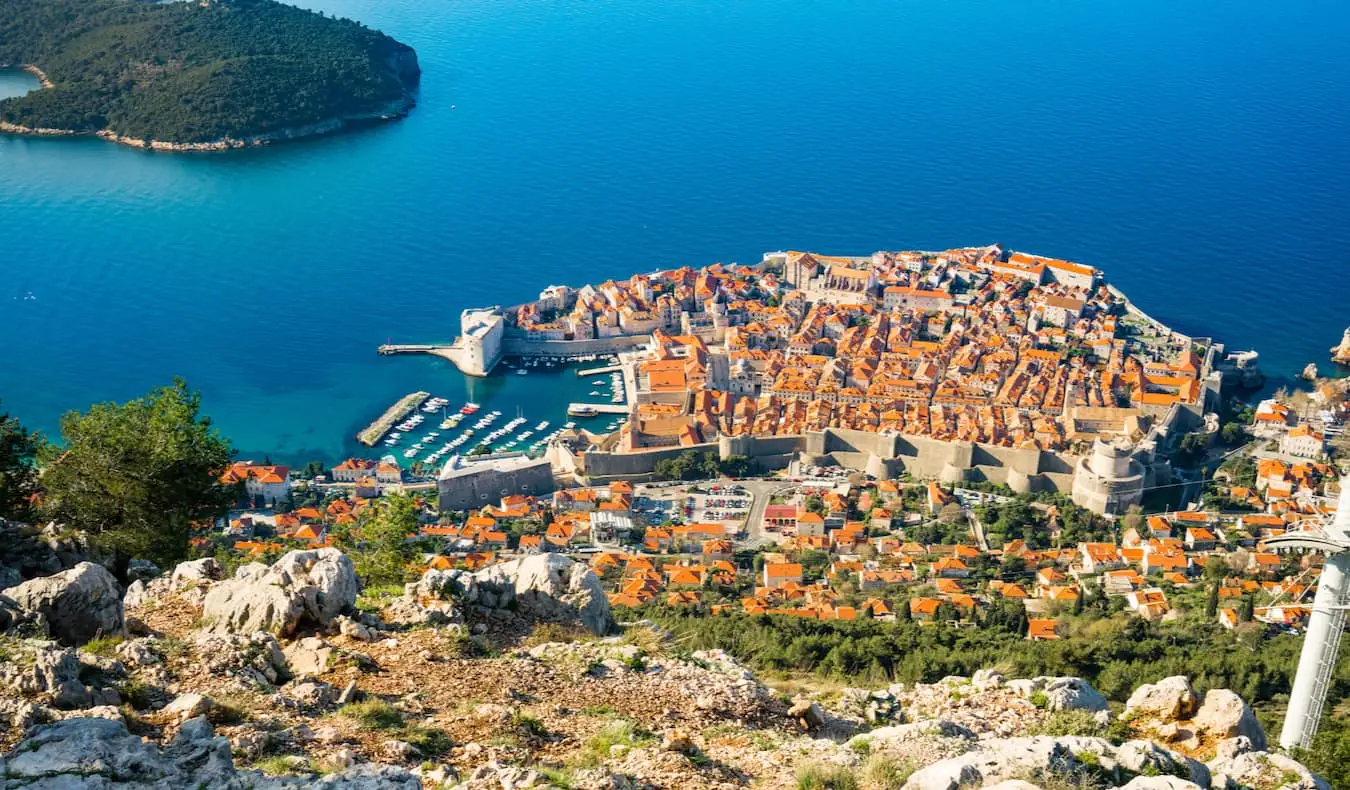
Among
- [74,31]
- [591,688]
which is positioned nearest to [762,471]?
[591,688]

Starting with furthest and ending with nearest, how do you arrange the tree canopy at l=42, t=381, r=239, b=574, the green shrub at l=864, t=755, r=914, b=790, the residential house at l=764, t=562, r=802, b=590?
the residential house at l=764, t=562, r=802, b=590, the tree canopy at l=42, t=381, r=239, b=574, the green shrub at l=864, t=755, r=914, b=790

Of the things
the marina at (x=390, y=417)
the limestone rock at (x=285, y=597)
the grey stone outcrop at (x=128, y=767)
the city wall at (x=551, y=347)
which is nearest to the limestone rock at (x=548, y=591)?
the limestone rock at (x=285, y=597)

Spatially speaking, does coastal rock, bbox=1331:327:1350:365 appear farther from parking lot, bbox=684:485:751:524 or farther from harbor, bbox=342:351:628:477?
harbor, bbox=342:351:628:477

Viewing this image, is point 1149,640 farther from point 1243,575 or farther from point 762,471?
point 762,471

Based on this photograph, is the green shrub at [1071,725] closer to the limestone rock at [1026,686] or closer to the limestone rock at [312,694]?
the limestone rock at [1026,686]

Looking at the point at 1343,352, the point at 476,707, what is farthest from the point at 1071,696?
the point at 1343,352

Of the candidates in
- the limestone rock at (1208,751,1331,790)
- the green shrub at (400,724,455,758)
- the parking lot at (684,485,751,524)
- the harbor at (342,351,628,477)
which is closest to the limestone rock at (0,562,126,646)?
the green shrub at (400,724,455,758)

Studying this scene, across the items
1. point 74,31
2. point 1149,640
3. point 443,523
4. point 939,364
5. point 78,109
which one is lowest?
point 443,523
